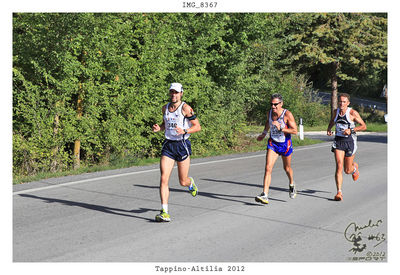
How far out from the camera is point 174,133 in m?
7.29

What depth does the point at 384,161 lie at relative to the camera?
47.0 ft

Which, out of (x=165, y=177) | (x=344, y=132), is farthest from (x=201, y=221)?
(x=344, y=132)

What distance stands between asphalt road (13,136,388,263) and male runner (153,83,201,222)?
488 millimetres

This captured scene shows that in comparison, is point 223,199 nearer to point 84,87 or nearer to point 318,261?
point 318,261

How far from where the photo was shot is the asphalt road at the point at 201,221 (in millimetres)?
5695

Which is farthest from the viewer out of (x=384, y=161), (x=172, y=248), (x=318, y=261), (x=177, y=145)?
(x=384, y=161)

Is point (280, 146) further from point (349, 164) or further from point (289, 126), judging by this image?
point (349, 164)

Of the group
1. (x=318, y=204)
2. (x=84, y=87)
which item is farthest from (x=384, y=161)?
(x=84, y=87)

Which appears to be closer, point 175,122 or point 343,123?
point 175,122

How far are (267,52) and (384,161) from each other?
38.3 feet

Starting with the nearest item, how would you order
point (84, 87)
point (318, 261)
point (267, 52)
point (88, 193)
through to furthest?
1. point (318, 261)
2. point (88, 193)
3. point (84, 87)
4. point (267, 52)
